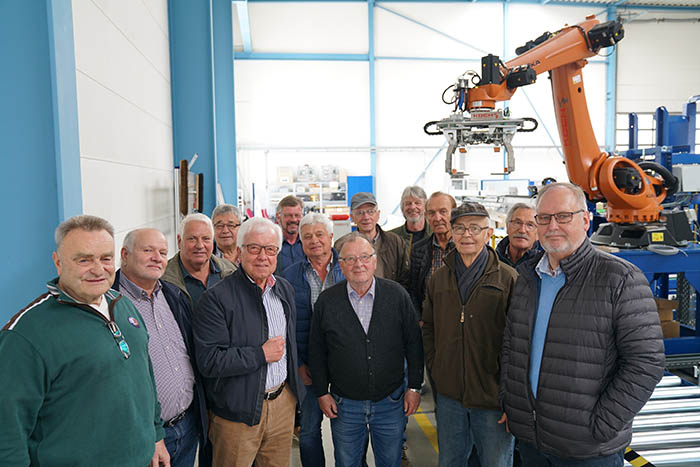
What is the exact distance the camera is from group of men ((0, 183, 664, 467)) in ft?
4.97

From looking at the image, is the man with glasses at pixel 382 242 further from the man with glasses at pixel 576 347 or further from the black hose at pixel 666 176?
the black hose at pixel 666 176

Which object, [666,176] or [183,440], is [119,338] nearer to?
[183,440]

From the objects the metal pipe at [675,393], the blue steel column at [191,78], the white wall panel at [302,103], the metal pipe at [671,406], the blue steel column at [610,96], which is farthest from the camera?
the blue steel column at [610,96]

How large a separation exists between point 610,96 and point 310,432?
16166mm

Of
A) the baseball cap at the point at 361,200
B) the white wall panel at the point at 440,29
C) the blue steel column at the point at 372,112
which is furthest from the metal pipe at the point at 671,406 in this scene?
the white wall panel at the point at 440,29

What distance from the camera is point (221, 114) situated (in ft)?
22.6

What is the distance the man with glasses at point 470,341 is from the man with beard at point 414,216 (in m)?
1.33

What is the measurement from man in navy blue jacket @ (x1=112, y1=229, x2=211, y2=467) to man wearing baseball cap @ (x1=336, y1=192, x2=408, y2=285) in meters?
1.53

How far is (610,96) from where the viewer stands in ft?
50.2

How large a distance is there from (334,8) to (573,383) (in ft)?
47.5

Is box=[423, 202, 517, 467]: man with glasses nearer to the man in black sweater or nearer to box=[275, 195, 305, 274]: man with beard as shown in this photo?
the man in black sweater

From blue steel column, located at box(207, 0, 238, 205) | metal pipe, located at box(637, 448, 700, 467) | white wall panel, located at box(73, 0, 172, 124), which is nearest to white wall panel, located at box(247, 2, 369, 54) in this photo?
blue steel column, located at box(207, 0, 238, 205)

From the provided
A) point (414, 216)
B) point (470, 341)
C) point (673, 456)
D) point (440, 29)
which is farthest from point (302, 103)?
point (673, 456)

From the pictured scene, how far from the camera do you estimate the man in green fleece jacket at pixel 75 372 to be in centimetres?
139
